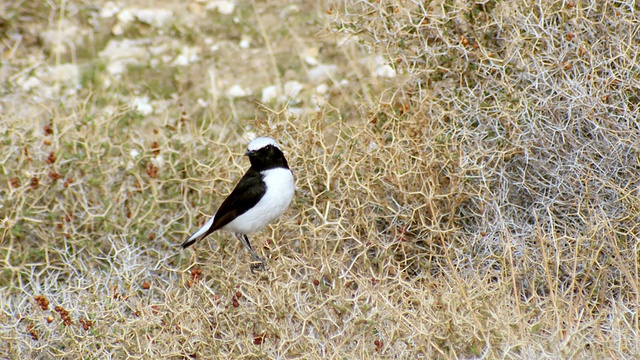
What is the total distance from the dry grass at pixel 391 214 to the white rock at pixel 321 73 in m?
0.81

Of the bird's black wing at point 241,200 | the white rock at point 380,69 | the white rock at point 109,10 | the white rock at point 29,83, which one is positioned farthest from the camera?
the white rock at point 109,10

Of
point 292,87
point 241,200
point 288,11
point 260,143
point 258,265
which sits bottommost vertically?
point 292,87

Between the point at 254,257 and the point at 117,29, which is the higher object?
the point at 254,257

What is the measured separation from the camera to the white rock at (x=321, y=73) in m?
7.31

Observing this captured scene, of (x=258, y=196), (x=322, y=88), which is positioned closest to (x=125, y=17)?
(x=322, y=88)

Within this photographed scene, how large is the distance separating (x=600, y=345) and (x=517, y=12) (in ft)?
6.71

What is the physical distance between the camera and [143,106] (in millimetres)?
7176

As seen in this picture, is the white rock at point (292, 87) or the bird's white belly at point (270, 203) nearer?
the bird's white belly at point (270, 203)

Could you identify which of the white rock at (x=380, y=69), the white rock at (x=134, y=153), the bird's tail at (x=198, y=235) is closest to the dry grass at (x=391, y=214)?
the white rock at (x=134, y=153)

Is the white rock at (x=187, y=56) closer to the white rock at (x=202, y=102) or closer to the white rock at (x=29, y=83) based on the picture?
the white rock at (x=202, y=102)

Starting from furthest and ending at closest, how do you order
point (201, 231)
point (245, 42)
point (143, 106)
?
point (245, 42) < point (143, 106) < point (201, 231)

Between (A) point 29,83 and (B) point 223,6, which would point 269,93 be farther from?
(A) point 29,83

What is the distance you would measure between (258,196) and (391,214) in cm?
78

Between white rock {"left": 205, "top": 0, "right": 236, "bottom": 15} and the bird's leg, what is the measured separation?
3.27 m
